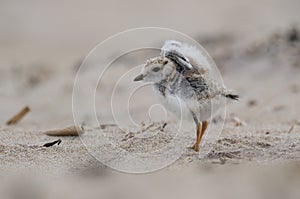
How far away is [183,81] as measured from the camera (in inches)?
135

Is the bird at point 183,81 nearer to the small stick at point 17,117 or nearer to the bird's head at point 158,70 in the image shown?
the bird's head at point 158,70

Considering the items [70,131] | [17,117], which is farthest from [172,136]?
[17,117]

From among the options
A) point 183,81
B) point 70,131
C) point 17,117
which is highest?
point 183,81

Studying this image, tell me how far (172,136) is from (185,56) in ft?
2.11

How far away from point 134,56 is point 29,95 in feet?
4.78

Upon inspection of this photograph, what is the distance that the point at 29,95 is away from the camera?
7285mm

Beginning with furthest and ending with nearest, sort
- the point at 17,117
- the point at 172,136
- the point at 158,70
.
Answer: the point at 17,117 < the point at 172,136 < the point at 158,70

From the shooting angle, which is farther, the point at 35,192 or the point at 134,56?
the point at 134,56

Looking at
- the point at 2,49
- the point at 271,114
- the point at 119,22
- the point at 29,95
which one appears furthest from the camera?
the point at 119,22

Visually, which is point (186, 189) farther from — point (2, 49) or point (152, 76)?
point (2, 49)

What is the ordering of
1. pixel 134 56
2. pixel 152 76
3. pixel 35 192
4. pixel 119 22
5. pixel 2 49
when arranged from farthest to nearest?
pixel 119 22
pixel 2 49
pixel 134 56
pixel 152 76
pixel 35 192

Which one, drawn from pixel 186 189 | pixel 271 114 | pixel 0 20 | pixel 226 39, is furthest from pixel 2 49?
pixel 186 189

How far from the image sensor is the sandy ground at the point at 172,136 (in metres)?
2.90

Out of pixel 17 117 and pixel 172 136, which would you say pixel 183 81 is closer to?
pixel 172 136
